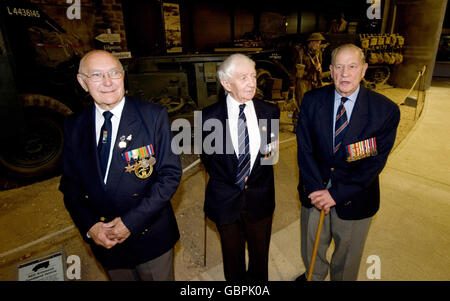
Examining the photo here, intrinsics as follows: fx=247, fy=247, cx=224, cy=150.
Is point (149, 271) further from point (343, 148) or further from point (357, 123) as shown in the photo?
point (357, 123)

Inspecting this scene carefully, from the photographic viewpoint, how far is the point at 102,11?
576cm

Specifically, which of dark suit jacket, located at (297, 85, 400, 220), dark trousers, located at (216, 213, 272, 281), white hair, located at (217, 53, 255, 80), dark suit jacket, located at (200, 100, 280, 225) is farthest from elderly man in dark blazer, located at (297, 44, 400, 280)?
white hair, located at (217, 53, 255, 80)

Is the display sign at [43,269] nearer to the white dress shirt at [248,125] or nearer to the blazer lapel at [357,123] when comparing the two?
the white dress shirt at [248,125]

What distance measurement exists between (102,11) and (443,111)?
32.6 feet

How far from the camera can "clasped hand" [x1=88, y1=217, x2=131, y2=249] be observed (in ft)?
4.84

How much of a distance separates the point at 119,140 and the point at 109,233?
0.56 metres

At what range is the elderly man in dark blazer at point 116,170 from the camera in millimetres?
1464

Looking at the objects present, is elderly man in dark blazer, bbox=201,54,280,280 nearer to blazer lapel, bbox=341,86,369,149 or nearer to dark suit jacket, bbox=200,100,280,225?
dark suit jacket, bbox=200,100,280,225

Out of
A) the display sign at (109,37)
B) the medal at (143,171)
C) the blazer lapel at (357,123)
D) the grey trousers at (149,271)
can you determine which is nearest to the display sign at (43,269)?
the grey trousers at (149,271)

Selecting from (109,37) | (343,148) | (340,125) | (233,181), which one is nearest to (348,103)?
(340,125)

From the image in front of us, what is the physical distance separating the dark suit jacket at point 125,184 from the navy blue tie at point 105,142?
0.03 meters

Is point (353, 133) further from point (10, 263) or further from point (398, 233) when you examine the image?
point (10, 263)

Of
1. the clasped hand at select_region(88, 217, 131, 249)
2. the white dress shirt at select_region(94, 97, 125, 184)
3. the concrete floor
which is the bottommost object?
the concrete floor

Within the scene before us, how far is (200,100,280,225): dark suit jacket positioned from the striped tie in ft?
1.46
